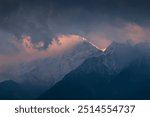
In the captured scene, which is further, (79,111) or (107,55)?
(107,55)

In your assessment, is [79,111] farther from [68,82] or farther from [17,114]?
[68,82]

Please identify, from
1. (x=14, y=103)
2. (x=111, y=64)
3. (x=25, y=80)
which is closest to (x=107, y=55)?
(x=111, y=64)

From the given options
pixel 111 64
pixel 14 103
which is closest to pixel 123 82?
pixel 111 64

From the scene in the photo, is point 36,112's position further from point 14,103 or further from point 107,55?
point 107,55

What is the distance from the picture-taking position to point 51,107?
22.1 m

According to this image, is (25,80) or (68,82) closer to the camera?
(25,80)

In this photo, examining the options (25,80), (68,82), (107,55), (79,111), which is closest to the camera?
(79,111)

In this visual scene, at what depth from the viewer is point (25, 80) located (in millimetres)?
111000

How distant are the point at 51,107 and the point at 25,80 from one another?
90001 millimetres

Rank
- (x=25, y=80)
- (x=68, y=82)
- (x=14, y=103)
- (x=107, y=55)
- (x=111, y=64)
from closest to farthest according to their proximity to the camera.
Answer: (x=14, y=103) → (x=25, y=80) → (x=68, y=82) → (x=111, y=64) → (x=107, y=55)

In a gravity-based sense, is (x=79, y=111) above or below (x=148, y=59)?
below

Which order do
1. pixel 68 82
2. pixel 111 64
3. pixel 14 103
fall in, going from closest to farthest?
1. pixel 14 103
2. pixel 68 82
3. pixel 111 64

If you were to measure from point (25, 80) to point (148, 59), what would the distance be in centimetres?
10359

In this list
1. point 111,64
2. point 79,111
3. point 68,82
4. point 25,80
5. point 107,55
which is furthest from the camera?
point 107,55
